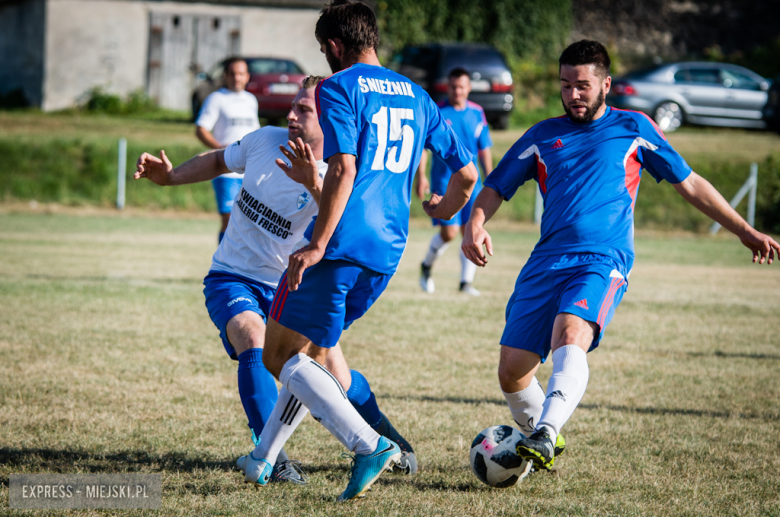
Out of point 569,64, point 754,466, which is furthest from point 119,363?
point 754,466

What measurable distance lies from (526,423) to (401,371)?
192 centimetres

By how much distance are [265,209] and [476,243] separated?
40.5 inches

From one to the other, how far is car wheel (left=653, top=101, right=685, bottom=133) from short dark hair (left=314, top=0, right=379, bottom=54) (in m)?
18.8

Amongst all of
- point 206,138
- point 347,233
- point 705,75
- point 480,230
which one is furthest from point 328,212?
point 705,75

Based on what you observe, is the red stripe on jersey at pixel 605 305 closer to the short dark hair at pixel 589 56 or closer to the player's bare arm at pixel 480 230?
the player's bare arm at pixel 480 230

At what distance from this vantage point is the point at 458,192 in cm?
340

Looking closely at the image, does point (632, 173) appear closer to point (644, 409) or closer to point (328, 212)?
point (328, 212)

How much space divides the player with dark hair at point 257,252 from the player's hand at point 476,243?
73cm

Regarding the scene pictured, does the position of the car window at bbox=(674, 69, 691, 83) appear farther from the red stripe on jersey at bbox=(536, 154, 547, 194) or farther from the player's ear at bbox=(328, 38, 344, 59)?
the player's ear at bbox=(328, 38, 344, 59)

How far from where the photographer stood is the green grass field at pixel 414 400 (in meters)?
3.39

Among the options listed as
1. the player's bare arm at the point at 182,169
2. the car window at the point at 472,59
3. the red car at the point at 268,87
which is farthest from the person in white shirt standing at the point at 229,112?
the car window at the point at 472,59

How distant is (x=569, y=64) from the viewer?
3.51 m

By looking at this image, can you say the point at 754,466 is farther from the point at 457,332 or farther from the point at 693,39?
the point at 693,39

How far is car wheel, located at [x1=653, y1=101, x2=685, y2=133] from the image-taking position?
20.5 m
